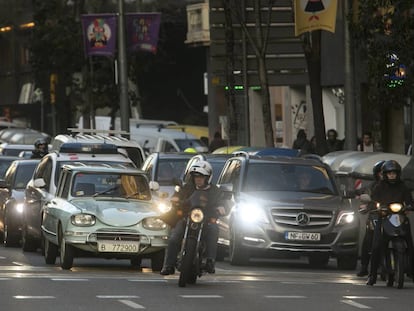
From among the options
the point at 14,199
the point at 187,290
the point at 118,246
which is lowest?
the point at 187,290

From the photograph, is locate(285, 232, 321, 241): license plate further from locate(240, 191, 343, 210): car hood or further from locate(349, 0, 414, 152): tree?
locate(349, 0, 414, 152): tree

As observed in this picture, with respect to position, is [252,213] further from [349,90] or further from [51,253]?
[349,90]

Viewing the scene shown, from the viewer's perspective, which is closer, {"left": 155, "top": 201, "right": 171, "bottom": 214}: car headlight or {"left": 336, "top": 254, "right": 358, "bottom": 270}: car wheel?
{"left": 155, "top": 201, "right": 171, "bottom": 214}: car headlight

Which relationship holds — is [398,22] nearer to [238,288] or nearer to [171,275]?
[171,275]

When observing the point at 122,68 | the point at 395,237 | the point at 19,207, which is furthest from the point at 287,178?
the point at 122,68

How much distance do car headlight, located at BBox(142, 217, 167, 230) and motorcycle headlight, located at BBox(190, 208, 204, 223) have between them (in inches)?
102

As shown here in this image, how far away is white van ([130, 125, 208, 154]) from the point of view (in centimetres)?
5512

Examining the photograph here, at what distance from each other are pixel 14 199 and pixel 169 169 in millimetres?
3189

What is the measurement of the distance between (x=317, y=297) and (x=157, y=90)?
2993 inches

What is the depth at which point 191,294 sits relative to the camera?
1769 cm

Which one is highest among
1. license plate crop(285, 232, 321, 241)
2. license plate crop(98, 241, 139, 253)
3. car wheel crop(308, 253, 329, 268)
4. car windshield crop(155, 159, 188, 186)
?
car windshield crop(155, 159, 188, 186)

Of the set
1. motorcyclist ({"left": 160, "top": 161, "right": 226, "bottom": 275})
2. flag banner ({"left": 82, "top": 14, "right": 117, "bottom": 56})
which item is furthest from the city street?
flag banner ({"left": 82, "top": 14, "right": 117, "bottom": 56})

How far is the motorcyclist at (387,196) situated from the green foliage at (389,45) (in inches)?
300

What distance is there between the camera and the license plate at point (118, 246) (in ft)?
69.7
